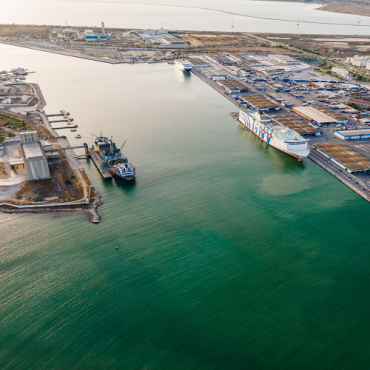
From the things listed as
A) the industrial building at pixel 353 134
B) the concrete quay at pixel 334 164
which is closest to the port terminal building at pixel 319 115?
the concrete quay at pixel 334 164

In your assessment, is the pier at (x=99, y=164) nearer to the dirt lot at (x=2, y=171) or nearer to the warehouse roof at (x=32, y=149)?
the warehouse roof at (x=32, y=149)

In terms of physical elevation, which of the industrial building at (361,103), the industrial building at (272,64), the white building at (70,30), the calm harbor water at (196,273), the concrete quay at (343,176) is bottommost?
the calm harbor water at (196,273)

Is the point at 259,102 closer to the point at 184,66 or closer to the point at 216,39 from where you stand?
the point at 184,66

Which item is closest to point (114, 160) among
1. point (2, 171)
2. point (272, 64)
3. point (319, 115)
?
point (2, 171)

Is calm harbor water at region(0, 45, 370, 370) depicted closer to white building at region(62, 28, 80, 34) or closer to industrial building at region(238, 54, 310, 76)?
industrial building at region(238, 54, 310, 76)

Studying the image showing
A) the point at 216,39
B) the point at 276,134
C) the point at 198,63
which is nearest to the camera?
the point at 276,134

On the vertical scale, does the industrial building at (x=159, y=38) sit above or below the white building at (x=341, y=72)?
above
